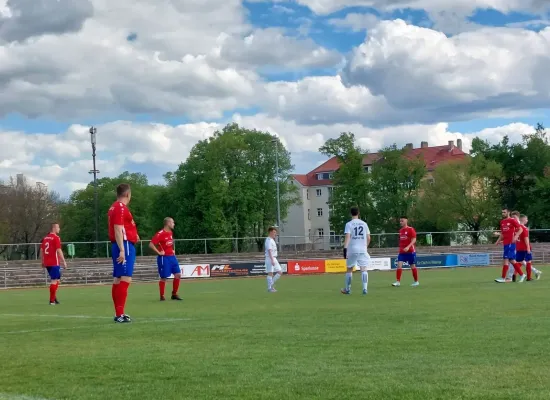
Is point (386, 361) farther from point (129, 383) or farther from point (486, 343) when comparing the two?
point (129, 383)

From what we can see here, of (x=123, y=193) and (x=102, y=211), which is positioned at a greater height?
(x=102, y=211)

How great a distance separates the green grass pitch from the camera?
20.6ft

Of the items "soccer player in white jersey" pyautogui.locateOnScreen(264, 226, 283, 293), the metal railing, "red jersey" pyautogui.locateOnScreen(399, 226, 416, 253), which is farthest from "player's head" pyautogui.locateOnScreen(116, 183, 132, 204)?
the metal railing

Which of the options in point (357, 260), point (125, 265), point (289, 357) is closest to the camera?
point (289, 357)

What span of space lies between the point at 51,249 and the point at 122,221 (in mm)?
10516

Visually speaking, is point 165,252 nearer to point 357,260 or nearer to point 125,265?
point 357,260

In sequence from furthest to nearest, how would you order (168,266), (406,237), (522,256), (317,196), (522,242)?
(317,196)
(522,256)
(522,242)
(406,237)
(168,266)

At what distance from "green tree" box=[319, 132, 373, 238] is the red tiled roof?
848 inches

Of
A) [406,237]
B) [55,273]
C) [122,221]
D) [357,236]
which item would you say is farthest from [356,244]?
[122,221]

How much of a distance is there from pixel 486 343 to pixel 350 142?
8932 centimetres

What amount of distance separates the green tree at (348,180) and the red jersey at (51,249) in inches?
2964

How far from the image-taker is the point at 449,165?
3693 inches

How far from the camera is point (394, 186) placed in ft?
323

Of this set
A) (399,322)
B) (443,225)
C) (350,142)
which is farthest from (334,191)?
(399,322)
